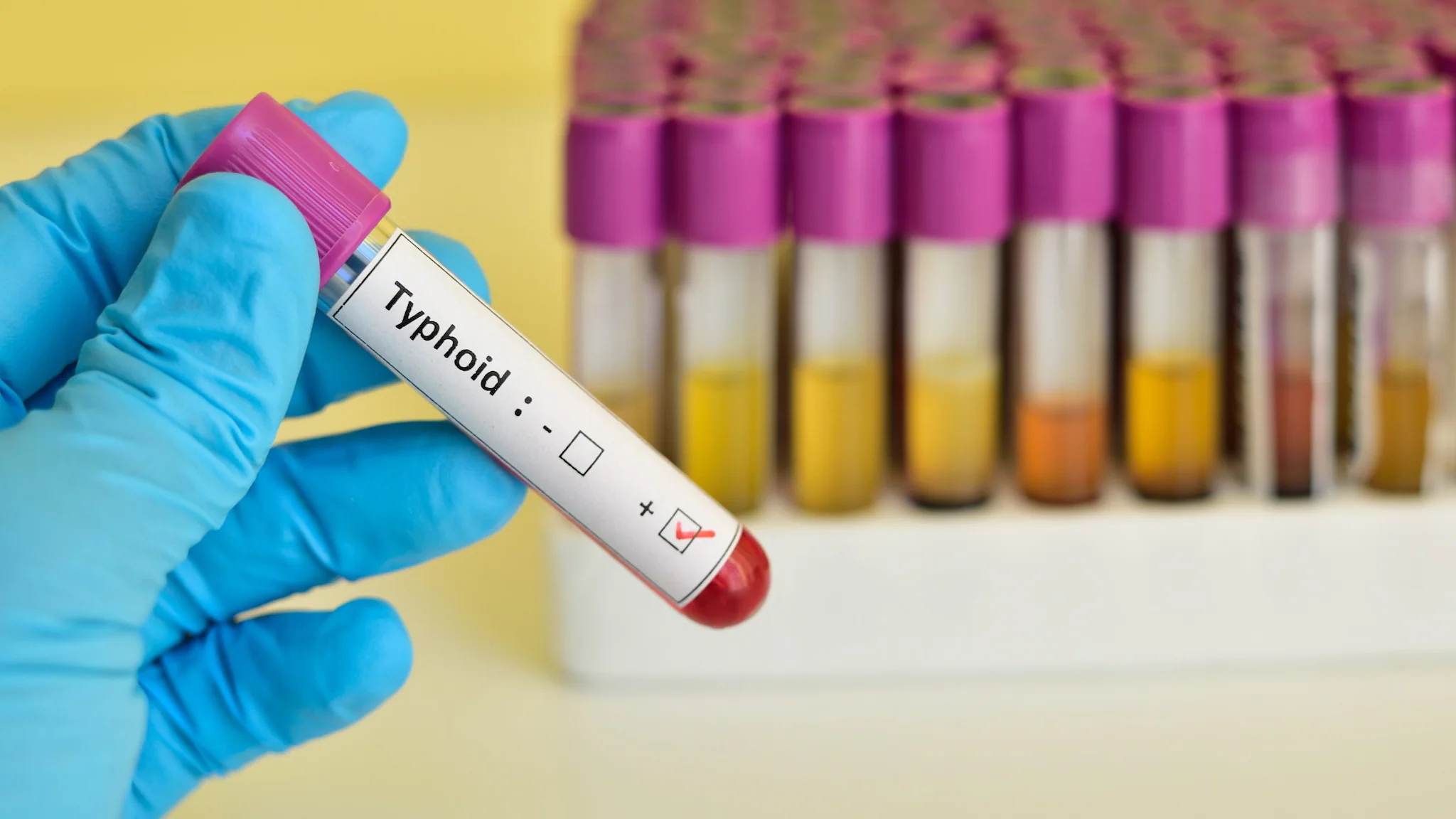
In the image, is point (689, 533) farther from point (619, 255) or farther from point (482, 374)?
point (619, 255)

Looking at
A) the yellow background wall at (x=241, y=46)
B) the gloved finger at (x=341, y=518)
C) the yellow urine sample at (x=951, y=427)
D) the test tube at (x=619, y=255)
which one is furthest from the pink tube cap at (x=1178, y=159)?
the yellow background wall at (x=241, y=46)

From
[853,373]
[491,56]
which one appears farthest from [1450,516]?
[491,56]

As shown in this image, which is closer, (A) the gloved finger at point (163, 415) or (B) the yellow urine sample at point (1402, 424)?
(A) the gloved finger at point (163, 415)

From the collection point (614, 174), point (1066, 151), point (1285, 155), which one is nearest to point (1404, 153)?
point (1285, 155)

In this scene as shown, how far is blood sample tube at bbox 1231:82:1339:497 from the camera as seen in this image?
2.45 ft

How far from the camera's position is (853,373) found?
76 centimetres

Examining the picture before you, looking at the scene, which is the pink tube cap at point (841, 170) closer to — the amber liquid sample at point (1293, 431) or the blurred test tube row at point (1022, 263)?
the blurred test tube row at point (1022, 263)

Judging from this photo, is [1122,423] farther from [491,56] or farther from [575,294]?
[491,56]

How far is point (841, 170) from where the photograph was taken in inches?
28.9

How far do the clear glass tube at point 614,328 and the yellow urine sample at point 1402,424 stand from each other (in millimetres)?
372

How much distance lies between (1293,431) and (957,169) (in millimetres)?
219

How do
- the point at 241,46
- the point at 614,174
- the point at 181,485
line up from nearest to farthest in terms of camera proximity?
the point at 181,485 < the point at 614,174 < the point at 241,46

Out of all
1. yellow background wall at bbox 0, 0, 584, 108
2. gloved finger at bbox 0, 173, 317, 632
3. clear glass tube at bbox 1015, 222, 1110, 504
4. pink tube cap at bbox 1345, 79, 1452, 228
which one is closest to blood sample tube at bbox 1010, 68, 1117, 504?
clear glass tube at bbox 1015, 222, 1110, 504

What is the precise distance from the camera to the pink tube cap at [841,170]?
73 centimetres
